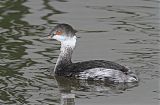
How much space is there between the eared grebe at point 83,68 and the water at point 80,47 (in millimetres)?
138

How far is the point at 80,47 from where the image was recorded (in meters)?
14.3

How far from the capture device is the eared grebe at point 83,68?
12.2 m

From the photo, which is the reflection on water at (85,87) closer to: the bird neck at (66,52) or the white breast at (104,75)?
the white breast at (104,75)

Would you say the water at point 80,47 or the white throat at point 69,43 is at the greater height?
the white throat at point 69,43

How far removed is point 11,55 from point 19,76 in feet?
4.26

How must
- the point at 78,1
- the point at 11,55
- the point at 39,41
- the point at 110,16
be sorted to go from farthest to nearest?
1. the point at 78,1
2. the point at 110,16
3. the point at 39,41
4. the point at 11,55

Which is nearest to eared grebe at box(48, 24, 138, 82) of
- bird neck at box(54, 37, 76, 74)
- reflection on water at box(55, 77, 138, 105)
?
bird neck at box(54, 37, 76, 74)

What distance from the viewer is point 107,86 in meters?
12.1

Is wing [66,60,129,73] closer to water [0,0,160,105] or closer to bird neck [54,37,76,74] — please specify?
water [0,0,160,105]

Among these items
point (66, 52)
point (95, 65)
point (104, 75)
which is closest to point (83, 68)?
point (95, 65)

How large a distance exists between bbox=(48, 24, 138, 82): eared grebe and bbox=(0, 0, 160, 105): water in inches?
5.4

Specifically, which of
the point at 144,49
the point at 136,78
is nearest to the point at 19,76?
the point at 136,78

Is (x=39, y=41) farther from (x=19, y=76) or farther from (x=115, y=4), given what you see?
(x=115, y=4)

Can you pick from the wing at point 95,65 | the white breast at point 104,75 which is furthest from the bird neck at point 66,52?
the white breast at point 104,75
